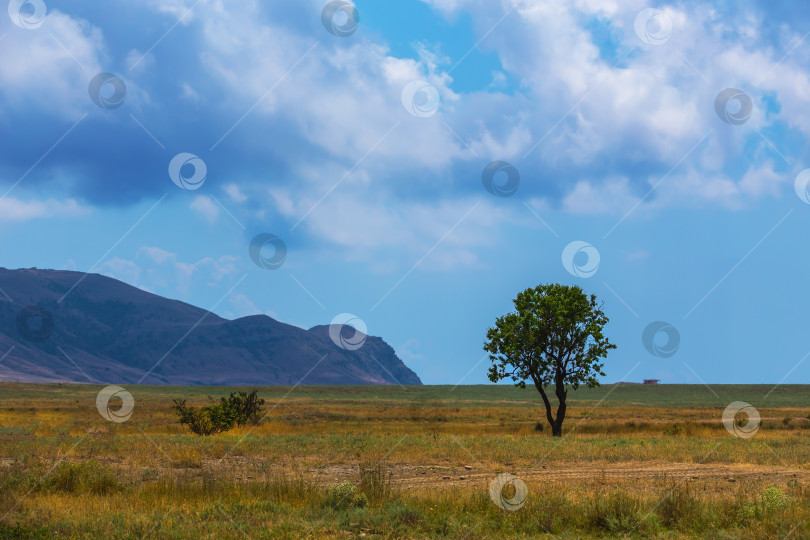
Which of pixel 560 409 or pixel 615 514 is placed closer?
pixel 615 514

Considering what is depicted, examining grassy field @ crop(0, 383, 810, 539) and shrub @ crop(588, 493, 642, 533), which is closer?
grassy field @ crop(0, 383, 810, 539)

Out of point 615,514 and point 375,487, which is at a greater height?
point 375,487

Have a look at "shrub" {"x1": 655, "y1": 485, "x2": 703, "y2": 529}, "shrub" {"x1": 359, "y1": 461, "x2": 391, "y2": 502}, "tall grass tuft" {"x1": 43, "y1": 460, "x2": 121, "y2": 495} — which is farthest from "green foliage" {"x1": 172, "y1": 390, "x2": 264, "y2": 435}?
"shrub" {"x1": 655, "y1": 485, "x2": 703, "y2": 529}

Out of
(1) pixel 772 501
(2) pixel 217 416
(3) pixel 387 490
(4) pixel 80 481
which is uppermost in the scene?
(2) pixel 217 416

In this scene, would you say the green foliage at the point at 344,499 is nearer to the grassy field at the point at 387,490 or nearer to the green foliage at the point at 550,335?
the grassy field at the point at 387,490

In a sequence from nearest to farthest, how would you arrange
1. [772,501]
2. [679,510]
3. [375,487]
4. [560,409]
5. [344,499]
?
[679,510] → [772,501] → [344,499] → [375,487] → [560,409]

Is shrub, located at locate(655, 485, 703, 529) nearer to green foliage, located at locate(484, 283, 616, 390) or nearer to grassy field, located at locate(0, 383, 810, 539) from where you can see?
grassy field, located at locate(0, 383, 810, 539)

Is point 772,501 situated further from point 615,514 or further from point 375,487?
point 375,487

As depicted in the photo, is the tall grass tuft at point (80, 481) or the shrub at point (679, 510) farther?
the tall grass tuft at point (80, 481)

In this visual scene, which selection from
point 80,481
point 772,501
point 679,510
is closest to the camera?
point 679,510

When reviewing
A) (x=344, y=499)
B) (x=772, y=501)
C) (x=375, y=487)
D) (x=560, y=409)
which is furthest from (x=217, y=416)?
(x=772, y=501)

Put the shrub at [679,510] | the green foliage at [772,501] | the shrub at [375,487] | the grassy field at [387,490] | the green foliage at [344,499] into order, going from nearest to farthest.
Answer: the grassy field at [387,490] → the shrub at [679,510] → the green foliage at [772,501] → the green foliage at [344,499] → the shrub at [375,487]

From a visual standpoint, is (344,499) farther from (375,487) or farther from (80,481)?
(80,481)

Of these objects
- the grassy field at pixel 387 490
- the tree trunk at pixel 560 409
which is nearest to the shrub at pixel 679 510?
the grassy field at pixel 387 490
